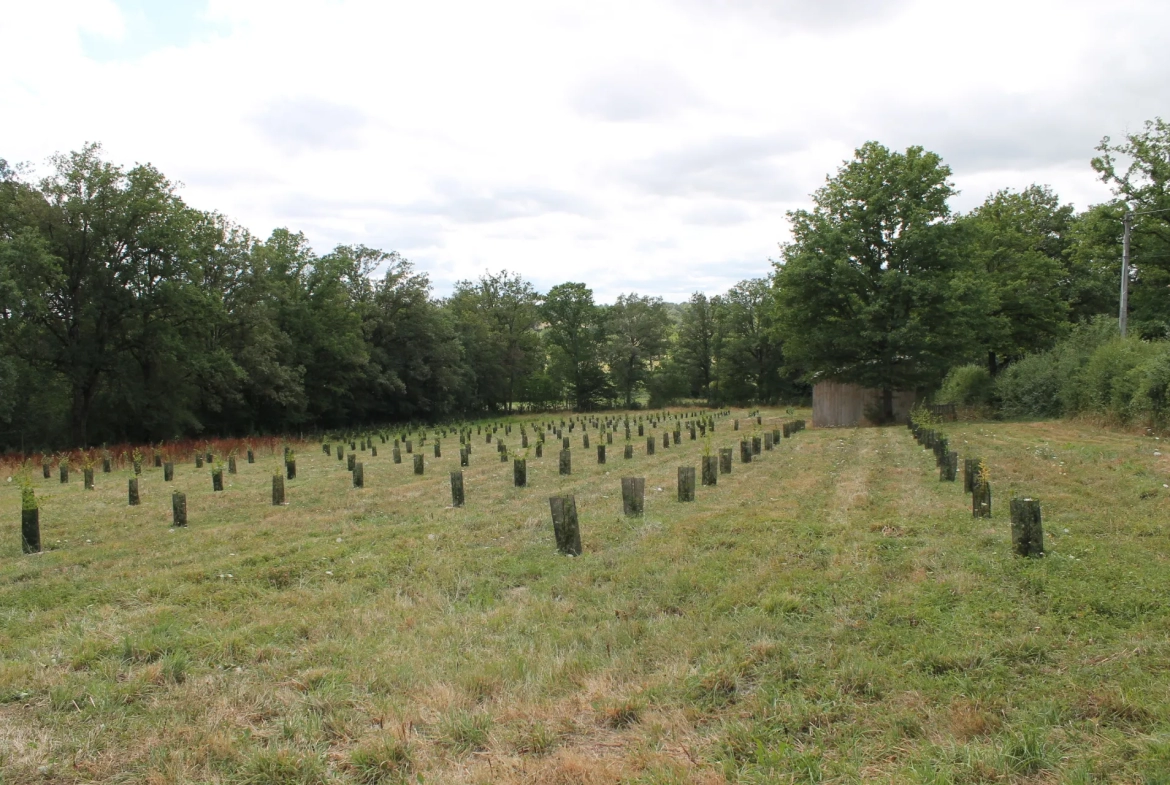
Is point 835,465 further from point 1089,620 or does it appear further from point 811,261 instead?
point 811,261

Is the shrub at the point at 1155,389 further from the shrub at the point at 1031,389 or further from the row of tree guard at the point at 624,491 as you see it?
the row of tree guard at the point at 624,491

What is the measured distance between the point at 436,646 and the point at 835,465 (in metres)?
12.7

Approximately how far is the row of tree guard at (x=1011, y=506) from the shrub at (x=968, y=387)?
21.4 metres

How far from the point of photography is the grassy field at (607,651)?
3850mm

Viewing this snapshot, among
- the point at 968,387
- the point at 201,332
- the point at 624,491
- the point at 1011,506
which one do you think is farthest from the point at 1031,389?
the point at 201,332

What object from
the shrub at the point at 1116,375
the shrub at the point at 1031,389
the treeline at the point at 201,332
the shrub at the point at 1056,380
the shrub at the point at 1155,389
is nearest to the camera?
the shrub at the point at 1155,389

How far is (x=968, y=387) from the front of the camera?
117 ft

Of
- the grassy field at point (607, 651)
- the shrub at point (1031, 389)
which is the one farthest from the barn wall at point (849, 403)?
the grassy field at point (607, 651)

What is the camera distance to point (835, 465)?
16391 millimetres

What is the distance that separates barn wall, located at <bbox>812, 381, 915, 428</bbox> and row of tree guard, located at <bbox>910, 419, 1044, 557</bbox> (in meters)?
18.5

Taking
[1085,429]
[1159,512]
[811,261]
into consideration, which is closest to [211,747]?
[1159,512]

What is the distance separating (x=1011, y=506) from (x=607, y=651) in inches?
167

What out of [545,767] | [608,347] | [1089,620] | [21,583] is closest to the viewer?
[545,767]

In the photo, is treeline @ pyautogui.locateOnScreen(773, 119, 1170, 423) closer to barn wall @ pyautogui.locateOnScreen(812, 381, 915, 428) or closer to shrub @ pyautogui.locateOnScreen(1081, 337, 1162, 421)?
barn wall @ pyautogui.locateOnScreen(812, 381, 915, 428)
